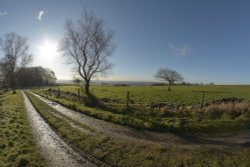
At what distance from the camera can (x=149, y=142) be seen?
31.1ft

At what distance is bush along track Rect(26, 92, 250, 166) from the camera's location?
283 inches

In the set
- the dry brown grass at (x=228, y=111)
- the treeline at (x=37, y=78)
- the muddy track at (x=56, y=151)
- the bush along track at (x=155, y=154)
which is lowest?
the muddy track at (x=56, y=151)

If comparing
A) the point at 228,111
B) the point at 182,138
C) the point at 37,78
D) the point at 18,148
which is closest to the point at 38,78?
the point at 37,78

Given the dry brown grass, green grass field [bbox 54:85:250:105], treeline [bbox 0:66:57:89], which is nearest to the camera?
the dry brown grass

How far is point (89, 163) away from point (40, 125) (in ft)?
24.9

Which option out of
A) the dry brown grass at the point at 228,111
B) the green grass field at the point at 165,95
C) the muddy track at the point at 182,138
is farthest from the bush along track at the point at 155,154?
the green grass field at the point at 165,95

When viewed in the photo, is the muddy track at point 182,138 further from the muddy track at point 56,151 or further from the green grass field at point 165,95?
the green grass field at point 165,95

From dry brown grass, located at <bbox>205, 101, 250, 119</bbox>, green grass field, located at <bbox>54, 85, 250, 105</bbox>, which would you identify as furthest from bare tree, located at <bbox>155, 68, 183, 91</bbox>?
dry brown grass, located at <bbox>205, 101, 250, 119</bbox>

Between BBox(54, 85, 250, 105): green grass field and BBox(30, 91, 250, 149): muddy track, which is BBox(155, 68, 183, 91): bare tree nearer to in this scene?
BBox(54, 85, 250, 105): green grass field

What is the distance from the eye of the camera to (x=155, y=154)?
7902 millimetres

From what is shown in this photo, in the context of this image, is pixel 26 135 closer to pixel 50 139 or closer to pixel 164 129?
pixel 50 139

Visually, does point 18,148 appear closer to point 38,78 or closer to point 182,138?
point 182,138

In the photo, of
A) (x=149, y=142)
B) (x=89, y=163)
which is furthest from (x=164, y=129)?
(x=89, y=163)

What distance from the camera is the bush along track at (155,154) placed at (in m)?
7.19
